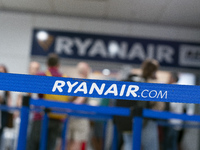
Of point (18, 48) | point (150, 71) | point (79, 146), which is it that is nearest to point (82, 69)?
point (79, 146)

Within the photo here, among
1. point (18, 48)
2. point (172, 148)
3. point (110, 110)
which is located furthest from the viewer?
point (18, 48)

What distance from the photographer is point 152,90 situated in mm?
1219

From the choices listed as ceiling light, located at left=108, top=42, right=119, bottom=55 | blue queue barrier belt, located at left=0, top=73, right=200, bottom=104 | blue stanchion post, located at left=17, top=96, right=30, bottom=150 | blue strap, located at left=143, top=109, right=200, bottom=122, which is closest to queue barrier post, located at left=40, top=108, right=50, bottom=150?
blue stanchion post, located at left=17, top=96, right=30, bottom=150

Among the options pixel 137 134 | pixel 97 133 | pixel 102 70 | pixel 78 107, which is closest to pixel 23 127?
pixel 78 107

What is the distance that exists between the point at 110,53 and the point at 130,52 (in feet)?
1.04

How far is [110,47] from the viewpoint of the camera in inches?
208

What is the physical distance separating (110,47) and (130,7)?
12.2ft

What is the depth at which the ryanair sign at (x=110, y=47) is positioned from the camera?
205 inches

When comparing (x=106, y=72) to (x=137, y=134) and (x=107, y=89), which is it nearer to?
(x=137, y=134)

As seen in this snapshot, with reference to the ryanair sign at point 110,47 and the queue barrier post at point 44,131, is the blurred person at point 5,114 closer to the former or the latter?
the queue barrier post at point 44,131

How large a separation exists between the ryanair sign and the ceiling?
11.6 feet

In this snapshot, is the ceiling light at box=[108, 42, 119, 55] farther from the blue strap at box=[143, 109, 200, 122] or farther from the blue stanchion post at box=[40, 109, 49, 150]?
the blue strap at box=[143, 109, 200, 122]

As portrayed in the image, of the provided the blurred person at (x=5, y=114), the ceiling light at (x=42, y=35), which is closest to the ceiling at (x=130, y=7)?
the blurred person at (x=5, y=114)

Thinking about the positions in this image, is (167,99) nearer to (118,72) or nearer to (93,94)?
(93,94)
